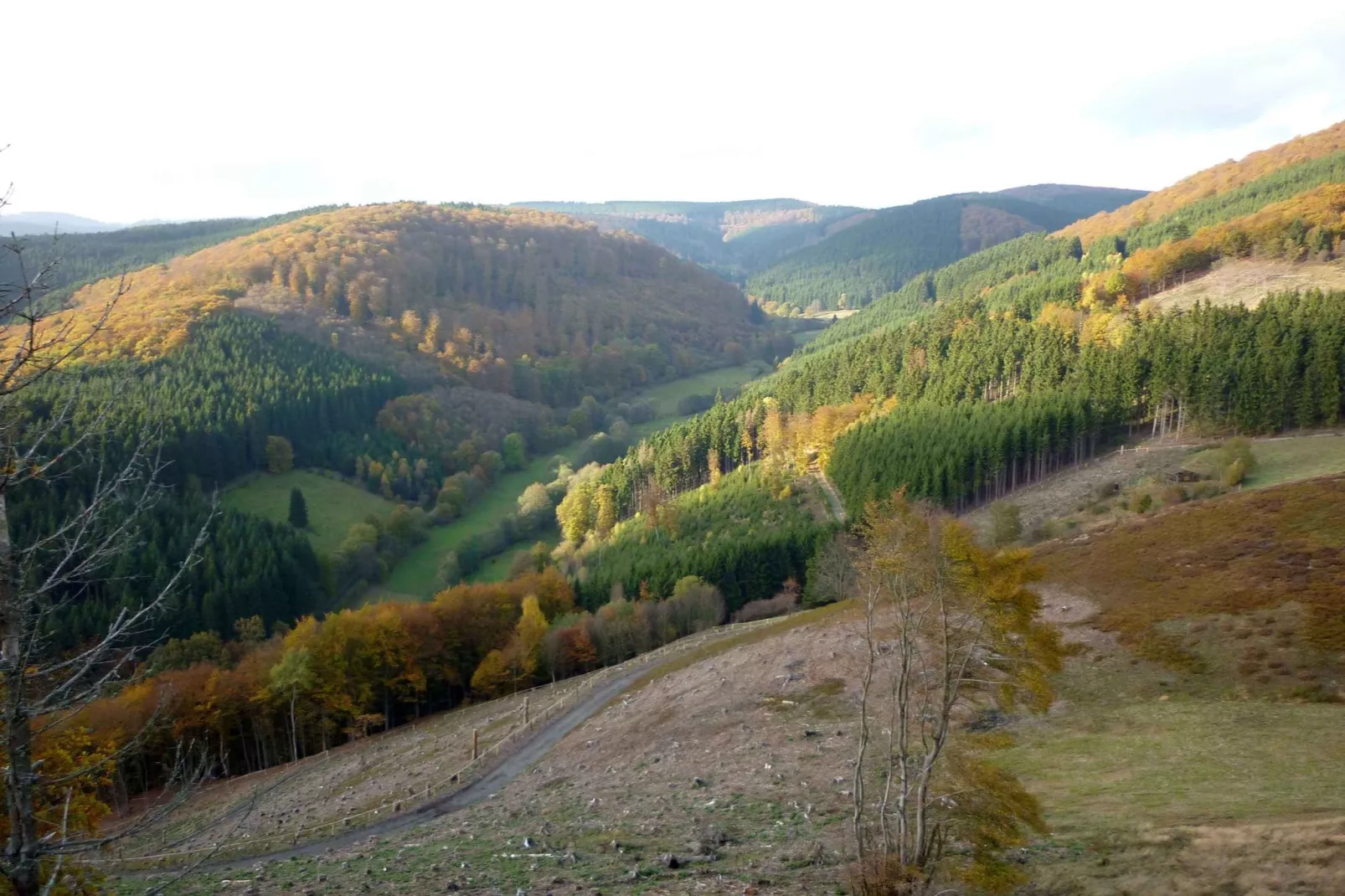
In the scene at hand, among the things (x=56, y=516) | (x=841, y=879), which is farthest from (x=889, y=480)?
(x=56, y=516)

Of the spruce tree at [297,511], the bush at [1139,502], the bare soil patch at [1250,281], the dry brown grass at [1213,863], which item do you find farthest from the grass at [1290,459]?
the spruce tree at [297,511]

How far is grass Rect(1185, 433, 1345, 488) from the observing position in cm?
5878

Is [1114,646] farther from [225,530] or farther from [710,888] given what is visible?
[225,530]

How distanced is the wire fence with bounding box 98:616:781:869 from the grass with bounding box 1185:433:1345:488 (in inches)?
1652

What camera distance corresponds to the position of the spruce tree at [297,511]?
378 feet

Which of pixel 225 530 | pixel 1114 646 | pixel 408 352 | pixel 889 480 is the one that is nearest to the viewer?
pixel 1114 646

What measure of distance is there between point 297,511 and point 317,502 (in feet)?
29.5

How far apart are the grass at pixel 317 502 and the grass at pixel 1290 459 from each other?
10992 centimetres

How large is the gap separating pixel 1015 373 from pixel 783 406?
3540cm

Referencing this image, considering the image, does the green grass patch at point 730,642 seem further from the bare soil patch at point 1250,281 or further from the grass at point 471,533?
the bare soil patch at point 1250,281

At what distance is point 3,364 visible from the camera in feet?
27.6

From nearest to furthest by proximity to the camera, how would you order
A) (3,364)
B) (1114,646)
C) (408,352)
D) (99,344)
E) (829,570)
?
(3,364) → (1114,646) → (829,570) → (99,344) → (408,352)

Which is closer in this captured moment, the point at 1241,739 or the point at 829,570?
the point at 1241,739

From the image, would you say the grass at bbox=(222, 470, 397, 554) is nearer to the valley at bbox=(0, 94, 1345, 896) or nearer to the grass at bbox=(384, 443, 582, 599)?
the valley at bbox=(0, 94, 1345, 896)
